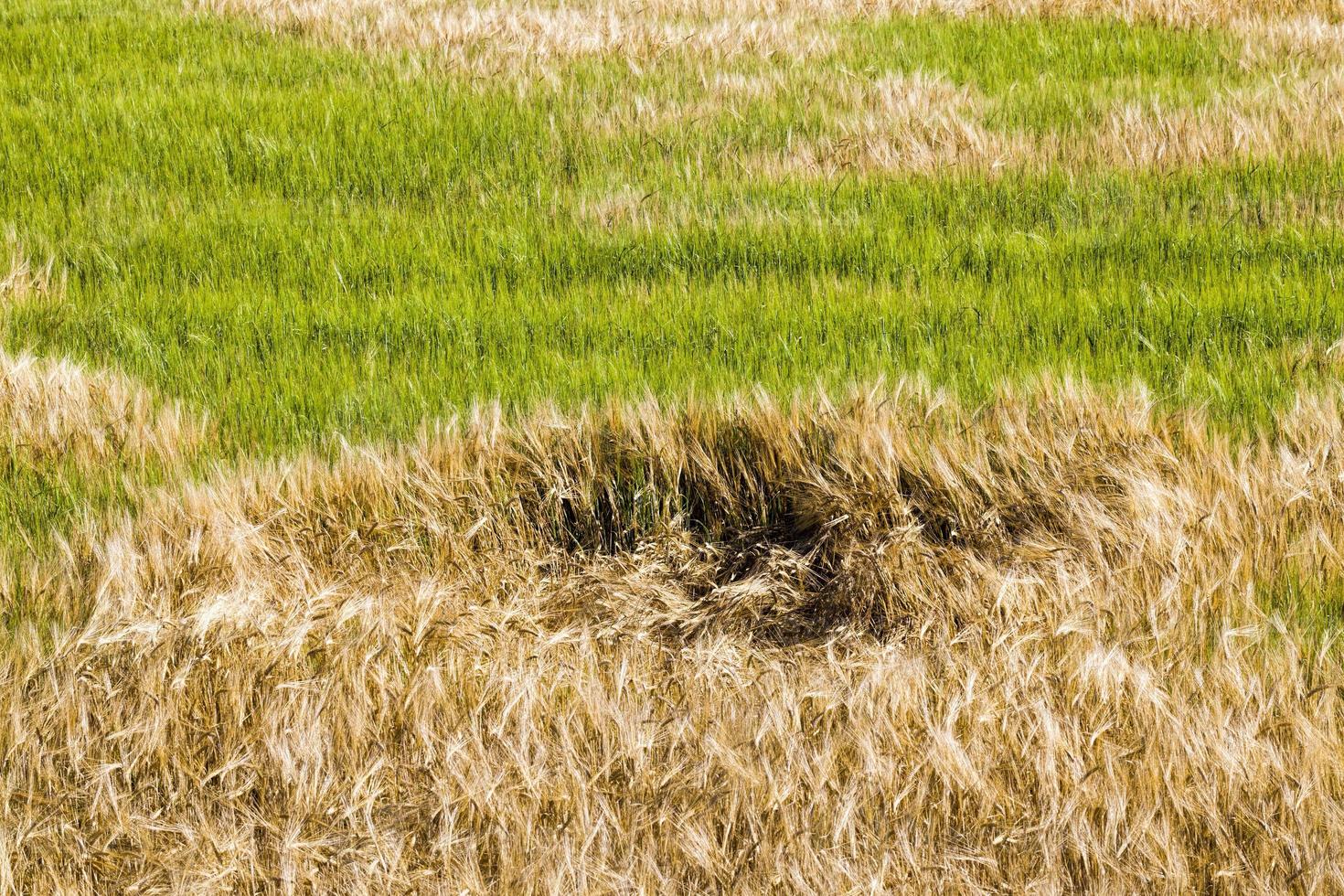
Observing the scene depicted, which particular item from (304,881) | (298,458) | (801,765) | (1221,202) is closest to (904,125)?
(1221,202)

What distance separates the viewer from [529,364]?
3436mm

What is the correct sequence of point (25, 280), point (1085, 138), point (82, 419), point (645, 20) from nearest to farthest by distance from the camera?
point (82, 419)
point (25, 280)
point (1085, 138)
point (645, 20)

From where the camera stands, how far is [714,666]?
257 centimetres

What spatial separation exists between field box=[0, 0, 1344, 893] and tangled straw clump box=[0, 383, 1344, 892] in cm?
1

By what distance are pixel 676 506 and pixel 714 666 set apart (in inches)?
22.7

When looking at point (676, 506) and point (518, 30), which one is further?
point (518, 30)

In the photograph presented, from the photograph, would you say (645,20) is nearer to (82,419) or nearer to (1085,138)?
(1085,138)

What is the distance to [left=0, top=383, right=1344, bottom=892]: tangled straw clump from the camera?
6.97 feet

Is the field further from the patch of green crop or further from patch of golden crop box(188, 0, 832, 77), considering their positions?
patch of golden crop box(188, 0, 832, 77)

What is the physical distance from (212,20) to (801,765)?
6525mm

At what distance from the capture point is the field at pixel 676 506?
2172 millimetres

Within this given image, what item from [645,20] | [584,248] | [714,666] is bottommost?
[714,666]

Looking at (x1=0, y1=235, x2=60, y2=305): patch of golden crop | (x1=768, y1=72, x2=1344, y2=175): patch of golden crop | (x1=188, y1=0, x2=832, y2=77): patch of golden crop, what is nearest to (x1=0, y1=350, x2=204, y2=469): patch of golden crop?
(x1=0, y1=235, x2=60, y2=305): patch of golden crop

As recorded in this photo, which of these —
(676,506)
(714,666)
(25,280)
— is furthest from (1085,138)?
(25,280)
